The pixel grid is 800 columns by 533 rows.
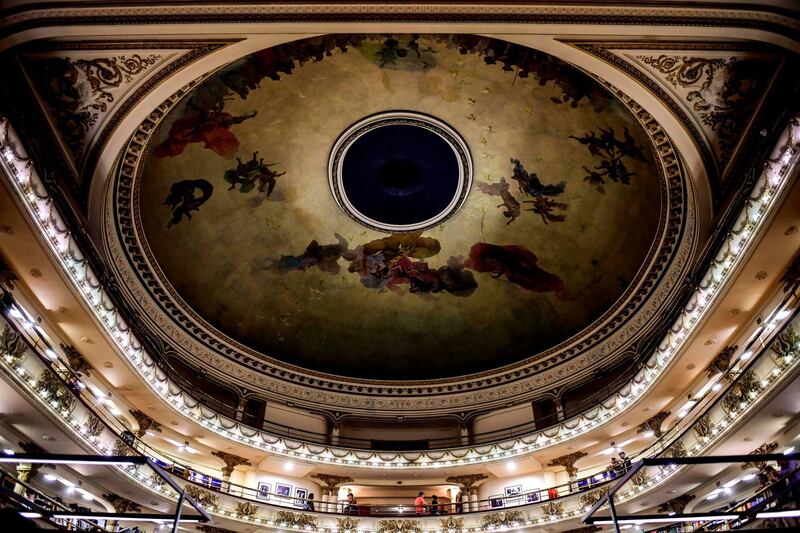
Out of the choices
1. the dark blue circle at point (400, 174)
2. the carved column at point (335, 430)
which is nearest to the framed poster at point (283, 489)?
the carved column at point (335, 430)

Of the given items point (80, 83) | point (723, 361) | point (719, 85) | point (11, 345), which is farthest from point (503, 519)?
point (80, 83)

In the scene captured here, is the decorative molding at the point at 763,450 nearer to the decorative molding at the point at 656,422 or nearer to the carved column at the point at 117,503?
the decorative molding at the point at 656,422

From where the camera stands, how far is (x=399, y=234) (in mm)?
28047

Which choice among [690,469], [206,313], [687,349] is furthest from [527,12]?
[206,313]

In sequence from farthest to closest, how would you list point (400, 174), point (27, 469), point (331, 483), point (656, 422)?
1. point (400, 174)
2. point (331, 483)
3. point (656, 422)
4. point (27, 469)

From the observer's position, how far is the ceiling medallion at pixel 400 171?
24891 mm

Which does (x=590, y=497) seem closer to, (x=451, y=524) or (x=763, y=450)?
(x=451, y=524)

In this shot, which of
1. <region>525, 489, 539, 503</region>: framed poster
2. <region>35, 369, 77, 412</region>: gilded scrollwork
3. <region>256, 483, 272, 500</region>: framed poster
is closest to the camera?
<region>35, 369, 77, 412</region>: gilded scrollwork

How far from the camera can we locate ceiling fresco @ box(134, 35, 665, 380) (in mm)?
21969

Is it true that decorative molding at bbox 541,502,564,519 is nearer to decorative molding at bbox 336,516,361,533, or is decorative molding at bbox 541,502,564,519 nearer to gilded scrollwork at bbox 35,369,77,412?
decorative molding at bbox 336,516,361,533

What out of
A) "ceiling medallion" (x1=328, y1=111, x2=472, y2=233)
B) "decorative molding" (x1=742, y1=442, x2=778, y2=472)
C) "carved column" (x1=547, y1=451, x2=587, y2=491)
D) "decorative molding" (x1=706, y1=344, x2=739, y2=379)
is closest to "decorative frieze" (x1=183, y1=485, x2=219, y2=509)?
"ceiling medallion" (x1=328, y1=111, x2=472, y2=233)

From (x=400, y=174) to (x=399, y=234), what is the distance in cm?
302

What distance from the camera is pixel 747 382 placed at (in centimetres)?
1471

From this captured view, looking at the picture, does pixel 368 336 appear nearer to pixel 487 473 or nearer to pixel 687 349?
pixel 487 473
